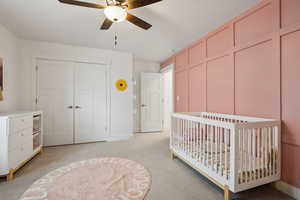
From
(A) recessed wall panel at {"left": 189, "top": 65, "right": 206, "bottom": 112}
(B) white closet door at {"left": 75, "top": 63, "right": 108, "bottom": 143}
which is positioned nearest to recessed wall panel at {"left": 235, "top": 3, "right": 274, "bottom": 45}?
(A) recessed wall panel at {"left": 189, "top": 65, "right": 206, "bottom": 112}

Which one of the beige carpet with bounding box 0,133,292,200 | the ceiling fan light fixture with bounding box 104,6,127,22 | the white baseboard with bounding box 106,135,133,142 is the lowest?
the beige carpet with bounding box 0,133,292,200

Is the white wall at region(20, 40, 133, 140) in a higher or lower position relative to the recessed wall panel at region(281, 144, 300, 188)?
higher

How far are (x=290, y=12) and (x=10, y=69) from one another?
4.29 metres

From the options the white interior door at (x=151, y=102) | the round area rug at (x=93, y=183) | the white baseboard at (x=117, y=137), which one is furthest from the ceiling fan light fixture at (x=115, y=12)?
the white interior door at (x=151, y=102)

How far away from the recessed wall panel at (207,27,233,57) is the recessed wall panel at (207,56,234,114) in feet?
0.46

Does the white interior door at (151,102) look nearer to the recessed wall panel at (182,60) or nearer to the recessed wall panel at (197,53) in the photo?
the recessed wall panel at (182,60)

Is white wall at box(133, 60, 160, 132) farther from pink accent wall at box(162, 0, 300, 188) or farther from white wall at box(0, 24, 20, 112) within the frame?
white wall at box(0, 24, 20, 112)

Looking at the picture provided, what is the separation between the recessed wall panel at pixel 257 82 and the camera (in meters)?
1.59

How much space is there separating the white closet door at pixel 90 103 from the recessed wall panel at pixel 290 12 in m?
3.29

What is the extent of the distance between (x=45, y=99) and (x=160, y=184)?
118 inches

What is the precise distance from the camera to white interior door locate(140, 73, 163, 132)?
14.3ft

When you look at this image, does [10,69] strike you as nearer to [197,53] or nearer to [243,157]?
[197,53]

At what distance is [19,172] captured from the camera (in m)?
1.93

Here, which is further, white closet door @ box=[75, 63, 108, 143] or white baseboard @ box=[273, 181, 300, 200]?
white closet door @ box=[75, 63, 108, 143]
